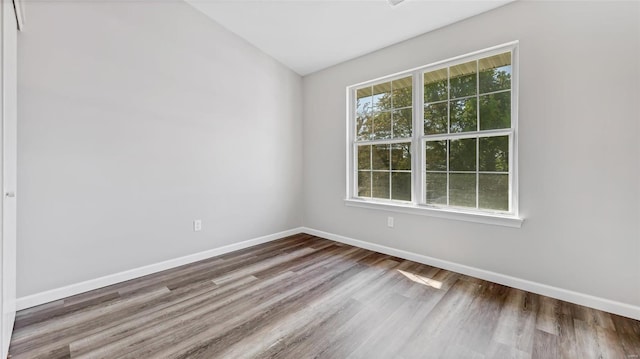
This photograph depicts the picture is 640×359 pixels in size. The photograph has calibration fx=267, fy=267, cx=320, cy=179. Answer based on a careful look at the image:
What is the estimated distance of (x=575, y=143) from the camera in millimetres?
2105

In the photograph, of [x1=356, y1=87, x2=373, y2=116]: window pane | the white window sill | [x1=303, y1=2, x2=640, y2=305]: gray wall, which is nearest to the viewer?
[x1=303, y1=2, x2=640, y2=305]: gray wall

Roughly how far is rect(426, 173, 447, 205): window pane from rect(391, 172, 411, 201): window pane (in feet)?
0.75

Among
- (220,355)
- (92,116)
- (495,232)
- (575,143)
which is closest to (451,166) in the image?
(495,232)

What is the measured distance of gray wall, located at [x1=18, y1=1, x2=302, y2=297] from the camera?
2.14 m

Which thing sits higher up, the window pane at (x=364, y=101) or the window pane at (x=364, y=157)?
the window pane at (x=364, y=101)

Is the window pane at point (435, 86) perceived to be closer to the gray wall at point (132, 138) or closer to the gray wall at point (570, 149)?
the gray wall at point (570, 149)

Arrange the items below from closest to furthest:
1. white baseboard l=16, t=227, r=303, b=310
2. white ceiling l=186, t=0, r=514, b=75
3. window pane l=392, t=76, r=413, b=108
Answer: white baseboard l=16, t=227, r=303, b=310, white ceiling l=186, t=0, r=514, b=75, window pane l=392, t=76, r=413, b=108

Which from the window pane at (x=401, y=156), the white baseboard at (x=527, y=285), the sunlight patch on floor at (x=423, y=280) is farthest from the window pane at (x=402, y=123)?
the sunlight patch on floor at (x=423, y=280)

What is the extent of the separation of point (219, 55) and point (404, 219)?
2966mm

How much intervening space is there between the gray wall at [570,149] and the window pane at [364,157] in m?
1.24

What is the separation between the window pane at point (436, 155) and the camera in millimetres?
2879

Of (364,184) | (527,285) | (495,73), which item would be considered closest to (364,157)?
(364,184)

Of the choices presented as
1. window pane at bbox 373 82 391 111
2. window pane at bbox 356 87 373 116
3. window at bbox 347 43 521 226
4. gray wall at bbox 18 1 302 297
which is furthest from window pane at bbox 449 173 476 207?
gray wall at bbox 18 1 302 297

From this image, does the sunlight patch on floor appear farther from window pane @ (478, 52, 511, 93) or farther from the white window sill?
window pane @ (478, 52, 511, 93)
